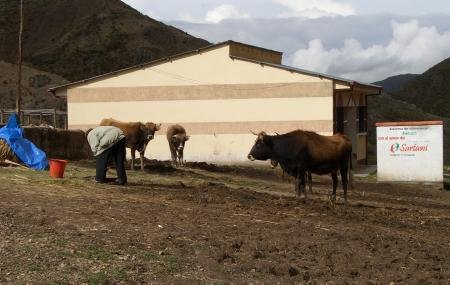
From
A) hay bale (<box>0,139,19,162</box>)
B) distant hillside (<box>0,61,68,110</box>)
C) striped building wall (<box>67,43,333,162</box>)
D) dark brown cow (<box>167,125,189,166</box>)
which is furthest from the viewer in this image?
distant hillside (<box>0,61,68,110</box>)

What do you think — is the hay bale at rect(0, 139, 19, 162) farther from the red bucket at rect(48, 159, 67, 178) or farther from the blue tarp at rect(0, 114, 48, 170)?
the red bucket at rect(48, 159, 67, 178)

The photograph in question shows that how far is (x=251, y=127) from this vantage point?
32.3 metres

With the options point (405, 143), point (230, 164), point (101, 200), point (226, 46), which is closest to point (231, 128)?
point (230, 164)

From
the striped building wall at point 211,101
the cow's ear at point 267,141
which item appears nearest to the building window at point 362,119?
the striped building wall at point 211,101

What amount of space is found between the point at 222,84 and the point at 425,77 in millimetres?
101134

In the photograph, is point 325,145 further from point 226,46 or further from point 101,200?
point 226,46

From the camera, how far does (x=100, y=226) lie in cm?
976

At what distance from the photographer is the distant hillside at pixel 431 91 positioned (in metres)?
114

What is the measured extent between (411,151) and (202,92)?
36.6ft

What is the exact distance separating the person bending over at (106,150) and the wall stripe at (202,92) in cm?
1660

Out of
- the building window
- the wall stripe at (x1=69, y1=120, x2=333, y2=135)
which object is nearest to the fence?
the wall stripe at (x1=69, y1=120, x2=333, y2=135)

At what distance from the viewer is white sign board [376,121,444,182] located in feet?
83.5

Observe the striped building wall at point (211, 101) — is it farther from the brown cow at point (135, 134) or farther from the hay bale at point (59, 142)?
the brown cow at point (135, 134)

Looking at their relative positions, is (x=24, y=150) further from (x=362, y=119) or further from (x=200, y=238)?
(x=362, y=119)
